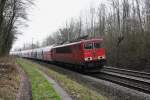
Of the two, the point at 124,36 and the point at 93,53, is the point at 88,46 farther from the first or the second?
the point at 124,36

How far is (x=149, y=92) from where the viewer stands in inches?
601

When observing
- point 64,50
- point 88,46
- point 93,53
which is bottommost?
point 93,53

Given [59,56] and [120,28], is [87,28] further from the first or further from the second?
[59,56]

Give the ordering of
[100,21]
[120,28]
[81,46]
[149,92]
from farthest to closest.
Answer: [100,21]
[120,28]
[81,46]
[149,92]

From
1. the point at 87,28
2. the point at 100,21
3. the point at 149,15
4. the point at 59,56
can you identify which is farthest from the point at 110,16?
the point at 59,56

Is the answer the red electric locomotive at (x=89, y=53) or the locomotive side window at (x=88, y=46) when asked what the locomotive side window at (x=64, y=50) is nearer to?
the red electric locomotive at (x=89, y=53)

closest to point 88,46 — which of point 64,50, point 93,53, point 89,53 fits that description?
point 89,53

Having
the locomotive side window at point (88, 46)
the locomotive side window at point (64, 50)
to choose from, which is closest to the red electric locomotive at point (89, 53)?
the locomotive side window at point (88, 46)

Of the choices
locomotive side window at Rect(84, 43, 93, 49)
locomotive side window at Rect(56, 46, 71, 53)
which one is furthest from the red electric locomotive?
locomotive side window at Rect(56, 46, 71, 53)

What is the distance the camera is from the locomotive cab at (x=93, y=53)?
27331mm

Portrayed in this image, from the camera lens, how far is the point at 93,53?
27.8m

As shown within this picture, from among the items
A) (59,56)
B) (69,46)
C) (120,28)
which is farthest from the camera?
(120,28)

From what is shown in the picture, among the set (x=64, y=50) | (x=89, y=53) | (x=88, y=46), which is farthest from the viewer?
(x=64, y=50)

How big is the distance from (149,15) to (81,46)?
74.1ft
